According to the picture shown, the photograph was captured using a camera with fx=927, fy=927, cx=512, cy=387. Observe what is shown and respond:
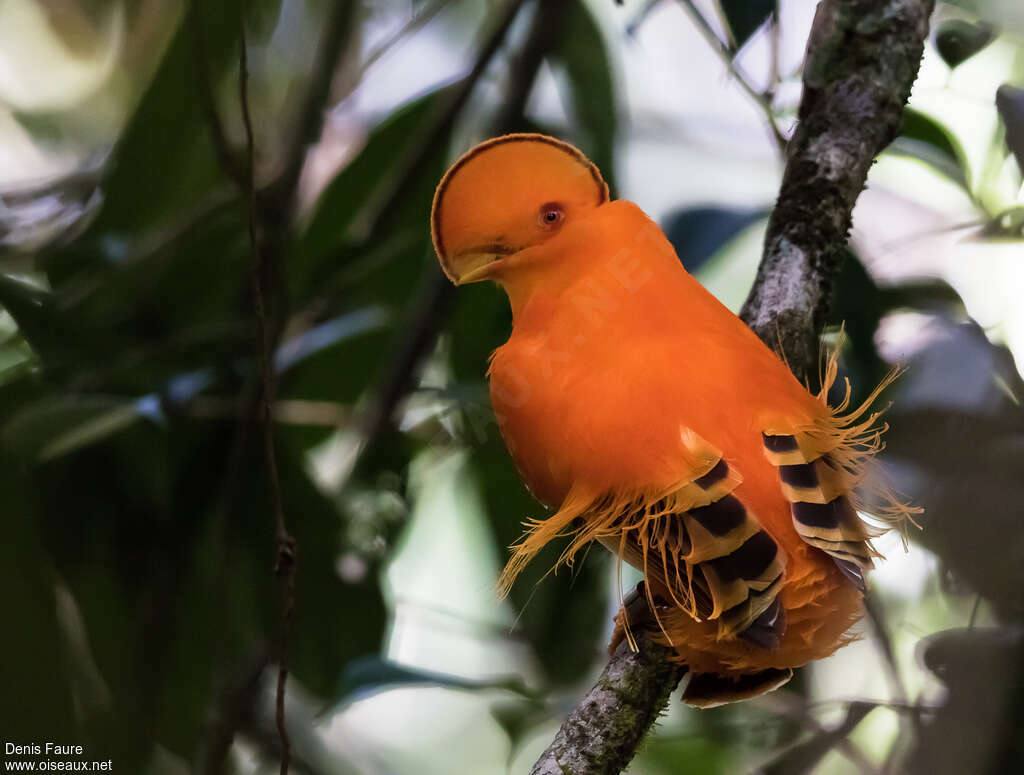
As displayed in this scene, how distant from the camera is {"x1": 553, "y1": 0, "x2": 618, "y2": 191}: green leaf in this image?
1.59 metres

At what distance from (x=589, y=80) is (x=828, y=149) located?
2.15 feet

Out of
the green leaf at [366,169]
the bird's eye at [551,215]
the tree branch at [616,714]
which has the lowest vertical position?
the tree branch at [616,714]

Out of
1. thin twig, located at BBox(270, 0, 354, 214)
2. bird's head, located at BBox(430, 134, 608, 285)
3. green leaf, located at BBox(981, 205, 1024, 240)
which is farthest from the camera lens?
thin twig, located at BBox(270, 0, 354, 214)

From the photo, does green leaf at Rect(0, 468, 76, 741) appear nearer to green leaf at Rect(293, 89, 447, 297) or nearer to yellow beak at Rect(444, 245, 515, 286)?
green leaf at Rect(293, 89, 447, 297)

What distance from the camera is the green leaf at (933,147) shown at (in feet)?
4.27

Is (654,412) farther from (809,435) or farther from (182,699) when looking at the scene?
(182,699)

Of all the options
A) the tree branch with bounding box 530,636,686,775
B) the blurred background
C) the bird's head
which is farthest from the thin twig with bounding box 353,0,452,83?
the tree branch with bounding box 530,636,686,775

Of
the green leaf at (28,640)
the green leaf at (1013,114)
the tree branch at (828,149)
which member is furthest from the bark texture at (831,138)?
the green leaf at (28,640)

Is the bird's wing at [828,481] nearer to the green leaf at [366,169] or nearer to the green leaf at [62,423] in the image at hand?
the green leaf at [62,423]

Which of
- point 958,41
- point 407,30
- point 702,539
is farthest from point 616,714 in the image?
point 407,30

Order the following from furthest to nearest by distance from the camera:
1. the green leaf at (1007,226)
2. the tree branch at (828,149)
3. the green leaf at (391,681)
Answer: the green leaf at (1007,226) < the green leaf at (391,681) < the tree branch at (828,149)

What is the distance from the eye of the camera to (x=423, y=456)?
62.2 inches

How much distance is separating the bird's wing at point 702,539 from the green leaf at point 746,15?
65 centimetres

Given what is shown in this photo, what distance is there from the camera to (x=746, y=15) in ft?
3.79
